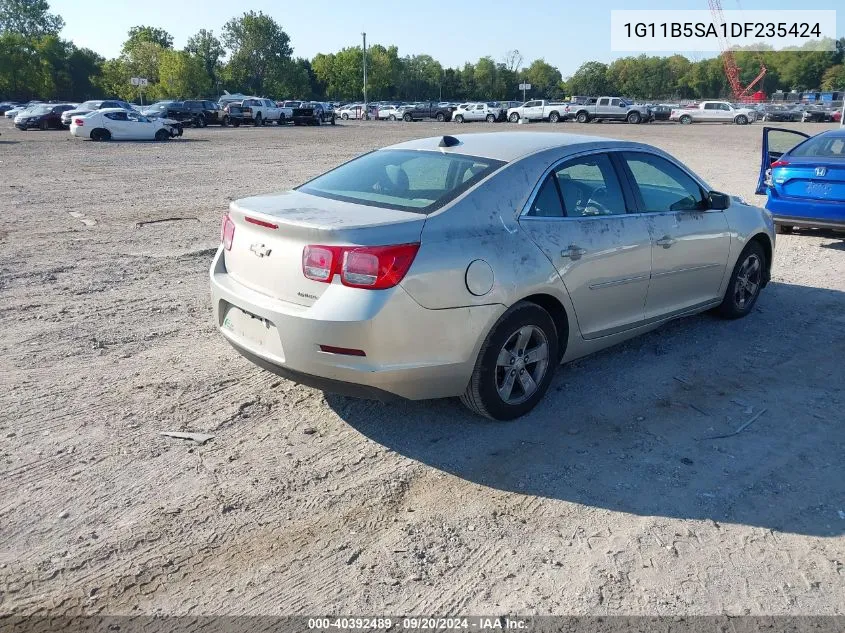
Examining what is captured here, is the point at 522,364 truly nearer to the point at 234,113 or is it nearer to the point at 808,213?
the point at 808,213

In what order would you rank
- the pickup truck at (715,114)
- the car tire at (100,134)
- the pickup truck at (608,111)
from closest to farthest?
the car tire at (100,134), the pickup truck at (608,111), the pickup truck at (715,114)

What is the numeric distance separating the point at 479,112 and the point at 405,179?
55.0 metres

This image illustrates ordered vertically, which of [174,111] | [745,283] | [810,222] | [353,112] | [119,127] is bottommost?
[745,283]

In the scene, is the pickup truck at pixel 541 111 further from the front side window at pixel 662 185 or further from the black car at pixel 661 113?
the front side window at pixel 662 185

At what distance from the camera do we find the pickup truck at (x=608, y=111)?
53469 millimetres

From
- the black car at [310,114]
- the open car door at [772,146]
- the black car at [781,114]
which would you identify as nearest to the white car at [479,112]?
the black car at [310,114]

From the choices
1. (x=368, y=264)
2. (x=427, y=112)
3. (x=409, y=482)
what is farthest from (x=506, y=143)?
(x=427, y=112)

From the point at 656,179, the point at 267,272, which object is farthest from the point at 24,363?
the point at 656,179

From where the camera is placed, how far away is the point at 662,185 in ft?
18.1

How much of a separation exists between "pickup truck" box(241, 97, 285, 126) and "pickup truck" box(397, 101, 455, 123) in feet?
42.2

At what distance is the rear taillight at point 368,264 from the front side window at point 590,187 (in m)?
1.39

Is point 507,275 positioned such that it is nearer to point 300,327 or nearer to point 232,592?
point 300,327

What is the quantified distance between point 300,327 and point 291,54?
417ft

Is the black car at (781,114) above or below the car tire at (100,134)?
above
